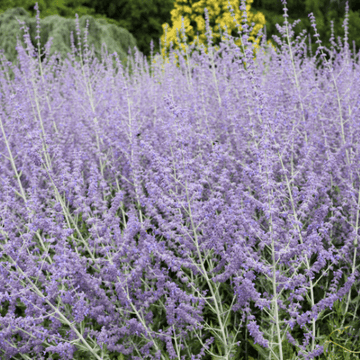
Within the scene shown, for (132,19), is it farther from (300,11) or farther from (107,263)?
(107,263)

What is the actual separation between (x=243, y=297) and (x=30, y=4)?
1495 cm

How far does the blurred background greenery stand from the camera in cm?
925

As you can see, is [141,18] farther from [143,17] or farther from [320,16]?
[320,16]

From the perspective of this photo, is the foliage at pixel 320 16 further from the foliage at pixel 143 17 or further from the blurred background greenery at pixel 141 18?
the foliage at pixel 143 17

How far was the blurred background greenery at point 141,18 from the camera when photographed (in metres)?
9.25

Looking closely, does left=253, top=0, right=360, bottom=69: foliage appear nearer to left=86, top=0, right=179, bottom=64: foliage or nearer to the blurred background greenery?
the blurred background greenery

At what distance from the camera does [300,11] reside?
40.1ft

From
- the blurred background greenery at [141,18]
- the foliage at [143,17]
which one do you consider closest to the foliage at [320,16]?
the blurred background greenery at [141,18]

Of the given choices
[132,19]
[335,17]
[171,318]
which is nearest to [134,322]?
[171,318]

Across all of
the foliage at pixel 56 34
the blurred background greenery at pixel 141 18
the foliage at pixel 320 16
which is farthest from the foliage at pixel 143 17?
the foliage at pixel 320 16

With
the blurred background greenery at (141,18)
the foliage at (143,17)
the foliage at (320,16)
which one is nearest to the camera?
the blurred background greenery at (141,18)

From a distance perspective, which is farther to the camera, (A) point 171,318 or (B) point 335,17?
(B) point 335,17

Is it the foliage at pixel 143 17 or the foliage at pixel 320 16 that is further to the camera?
the foliage at pixel 143 17

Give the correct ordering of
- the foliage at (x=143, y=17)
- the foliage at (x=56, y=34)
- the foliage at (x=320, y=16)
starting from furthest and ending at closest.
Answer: the foliage at (x=143, y=17)
the foliage at (x=320, y=16)
the foliage at (x=56, y=34)
